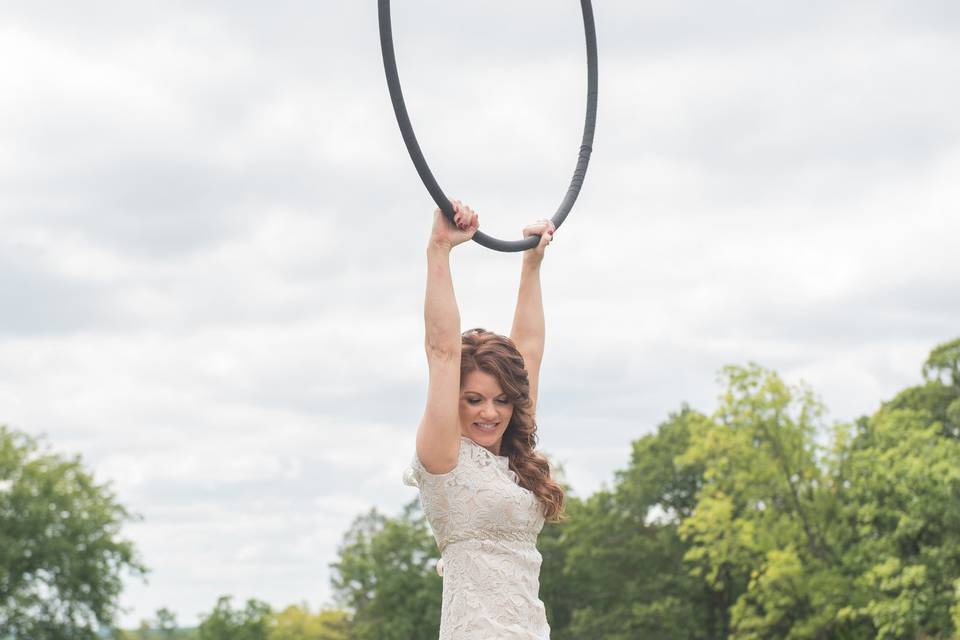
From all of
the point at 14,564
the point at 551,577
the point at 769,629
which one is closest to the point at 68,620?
the point at 14,564

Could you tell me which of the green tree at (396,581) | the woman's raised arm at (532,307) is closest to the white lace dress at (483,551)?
the woman's raised arm at (532,307)

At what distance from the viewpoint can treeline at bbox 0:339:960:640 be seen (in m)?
31.8

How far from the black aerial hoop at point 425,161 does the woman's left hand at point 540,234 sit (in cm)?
3

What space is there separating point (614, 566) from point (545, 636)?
136 ft

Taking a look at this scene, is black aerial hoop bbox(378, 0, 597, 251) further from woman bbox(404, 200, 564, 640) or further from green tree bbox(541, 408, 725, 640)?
green tree bbox(541, 408, 725, 640)

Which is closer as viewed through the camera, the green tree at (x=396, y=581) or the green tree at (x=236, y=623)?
the green tree at (x=396, y=581)

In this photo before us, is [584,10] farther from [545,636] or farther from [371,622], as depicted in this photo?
[371,622]

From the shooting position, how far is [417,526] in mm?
55406

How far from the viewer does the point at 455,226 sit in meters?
4.57

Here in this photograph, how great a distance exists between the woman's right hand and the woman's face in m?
0.49

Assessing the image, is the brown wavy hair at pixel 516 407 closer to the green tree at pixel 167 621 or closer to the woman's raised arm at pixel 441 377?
the woman's raised arm at pixel 441 377

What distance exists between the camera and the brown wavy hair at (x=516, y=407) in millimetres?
4465

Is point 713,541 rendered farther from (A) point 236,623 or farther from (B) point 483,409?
(A) point 236,623

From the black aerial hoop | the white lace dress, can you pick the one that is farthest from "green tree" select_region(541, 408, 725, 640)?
the white lace dress
